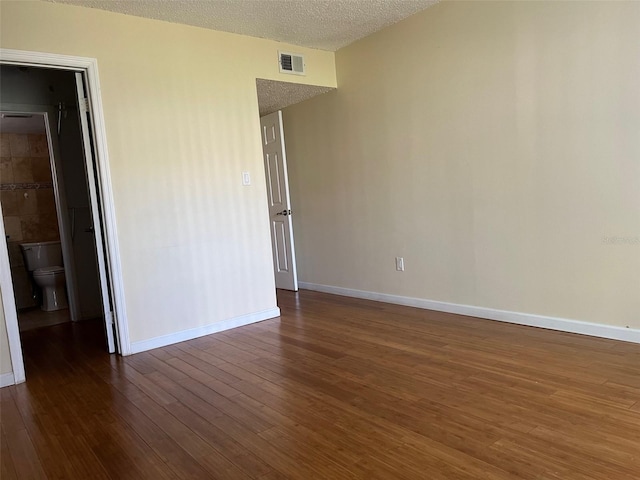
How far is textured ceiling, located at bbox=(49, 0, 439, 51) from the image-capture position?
10.1 feet

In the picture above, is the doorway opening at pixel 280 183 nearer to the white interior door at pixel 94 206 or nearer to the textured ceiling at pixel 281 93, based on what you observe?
the textured ceiling at pixel 281 93

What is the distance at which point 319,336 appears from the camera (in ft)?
10.9

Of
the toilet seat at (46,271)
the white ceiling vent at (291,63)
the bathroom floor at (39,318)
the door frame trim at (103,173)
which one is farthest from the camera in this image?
the toilet seat at (46,271)

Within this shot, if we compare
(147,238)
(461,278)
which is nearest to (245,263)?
(147,238)

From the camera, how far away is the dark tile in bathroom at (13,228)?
5.32 metres

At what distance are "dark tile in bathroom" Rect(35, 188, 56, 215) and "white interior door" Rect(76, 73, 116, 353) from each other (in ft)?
9.67

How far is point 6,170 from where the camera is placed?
5.29m

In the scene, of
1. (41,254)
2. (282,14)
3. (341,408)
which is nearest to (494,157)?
(282,14)

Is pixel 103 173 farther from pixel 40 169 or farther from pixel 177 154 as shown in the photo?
pixel 40 169

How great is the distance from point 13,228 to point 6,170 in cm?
69

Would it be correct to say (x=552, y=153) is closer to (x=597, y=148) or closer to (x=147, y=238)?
(x=597, y=148)

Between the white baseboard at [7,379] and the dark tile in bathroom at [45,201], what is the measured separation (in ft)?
11.1

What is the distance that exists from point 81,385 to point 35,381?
0.38m


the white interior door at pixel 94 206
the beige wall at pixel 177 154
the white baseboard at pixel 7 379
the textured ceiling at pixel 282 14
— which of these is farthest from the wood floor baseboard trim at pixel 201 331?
the textured ceiling at pixel 282 14
